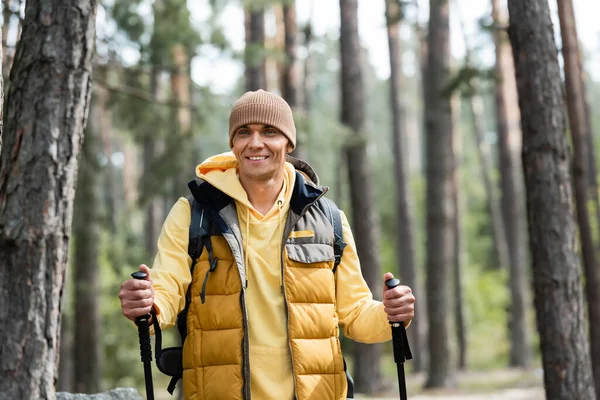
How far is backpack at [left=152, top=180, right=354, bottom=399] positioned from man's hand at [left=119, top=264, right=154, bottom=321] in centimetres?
16

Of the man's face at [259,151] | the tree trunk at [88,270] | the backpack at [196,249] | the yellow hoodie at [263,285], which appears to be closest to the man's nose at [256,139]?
the man's face at [259,151]

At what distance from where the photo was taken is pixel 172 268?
3475mm

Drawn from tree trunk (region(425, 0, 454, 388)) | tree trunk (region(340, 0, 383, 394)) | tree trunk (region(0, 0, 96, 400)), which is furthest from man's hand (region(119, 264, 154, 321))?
tree trunk (region(425, 0, 454, 388))

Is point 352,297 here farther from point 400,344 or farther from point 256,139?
point 256,139

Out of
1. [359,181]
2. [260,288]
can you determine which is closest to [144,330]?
[260,288]

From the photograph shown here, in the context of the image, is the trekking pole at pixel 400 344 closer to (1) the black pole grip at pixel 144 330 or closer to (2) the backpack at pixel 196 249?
→ (2) the backpack at pixel 196 249

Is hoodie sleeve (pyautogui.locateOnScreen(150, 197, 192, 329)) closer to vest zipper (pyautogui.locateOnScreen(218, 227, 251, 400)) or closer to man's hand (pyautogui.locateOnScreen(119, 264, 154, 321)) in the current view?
man's hand (pyautogui.locateOnScreen(119, 264, 154, 321))

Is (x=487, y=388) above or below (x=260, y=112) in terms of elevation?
below

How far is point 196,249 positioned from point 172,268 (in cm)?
13

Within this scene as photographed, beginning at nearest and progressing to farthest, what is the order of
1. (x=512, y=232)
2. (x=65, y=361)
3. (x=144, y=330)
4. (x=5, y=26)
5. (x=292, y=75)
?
(x=144, y=330), (x=5, y=26), (x=65, y=361), (x=292, y=75), (x=512, y=232)

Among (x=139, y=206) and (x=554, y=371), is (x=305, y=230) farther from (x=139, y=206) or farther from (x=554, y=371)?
(x=139, y=206)

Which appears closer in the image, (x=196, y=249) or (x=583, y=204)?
(x=196, y=249)

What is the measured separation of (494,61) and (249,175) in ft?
62.6

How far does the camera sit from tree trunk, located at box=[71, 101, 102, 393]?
13391 millimetres
